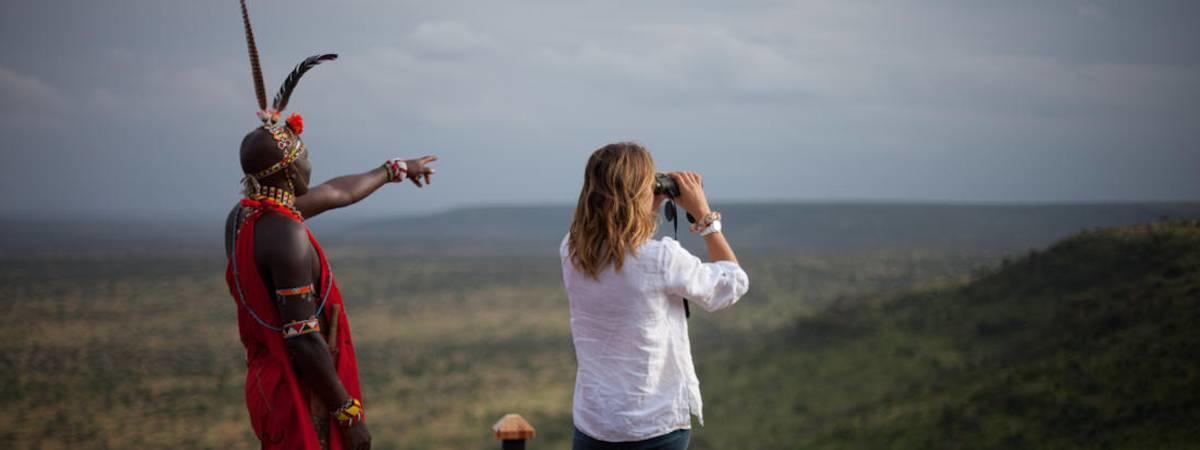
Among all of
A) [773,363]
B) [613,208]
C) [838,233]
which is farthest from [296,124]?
[838,233]

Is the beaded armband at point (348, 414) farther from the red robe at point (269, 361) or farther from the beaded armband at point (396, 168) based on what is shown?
the beaded armband at point (396, 168)

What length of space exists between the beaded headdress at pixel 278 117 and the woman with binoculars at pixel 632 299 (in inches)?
40.5

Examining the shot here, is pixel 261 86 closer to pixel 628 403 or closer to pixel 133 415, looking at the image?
pixel 628 403

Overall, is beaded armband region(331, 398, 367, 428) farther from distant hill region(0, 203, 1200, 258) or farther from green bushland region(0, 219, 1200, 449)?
distant hill region(0, 203, 1200, 258)

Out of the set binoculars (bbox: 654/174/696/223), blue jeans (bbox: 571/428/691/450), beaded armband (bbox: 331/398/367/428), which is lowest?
blue jeans (bbox: 571/428/691/450)

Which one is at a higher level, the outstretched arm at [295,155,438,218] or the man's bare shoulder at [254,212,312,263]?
the outstretched arm at [295,155,438,218]

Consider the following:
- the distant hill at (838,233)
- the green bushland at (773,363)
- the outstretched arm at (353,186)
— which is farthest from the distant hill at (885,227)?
the outstretched arm at (353,186)

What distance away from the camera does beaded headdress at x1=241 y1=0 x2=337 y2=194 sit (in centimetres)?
312

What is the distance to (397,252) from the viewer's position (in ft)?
286

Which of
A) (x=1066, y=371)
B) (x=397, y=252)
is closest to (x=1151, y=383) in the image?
(x=1066, y=371)

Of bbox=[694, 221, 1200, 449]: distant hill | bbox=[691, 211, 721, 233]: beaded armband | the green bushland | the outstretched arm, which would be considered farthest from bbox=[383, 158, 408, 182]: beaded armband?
the green bushland

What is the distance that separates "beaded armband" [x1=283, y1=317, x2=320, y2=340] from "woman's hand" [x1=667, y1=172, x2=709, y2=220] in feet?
4.06

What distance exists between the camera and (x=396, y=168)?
11.9 feet

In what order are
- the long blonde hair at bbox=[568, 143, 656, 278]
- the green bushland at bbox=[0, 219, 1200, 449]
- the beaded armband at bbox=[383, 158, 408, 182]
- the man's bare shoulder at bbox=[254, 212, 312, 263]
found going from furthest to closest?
1. the green bushland at bbox=[0, 219, 1200, 449]
2. the beaded armband at bbox=[383, 158, 408, 182]
3. the man's bare shoulder at bbox=[254, 212, 312, 263]
4. the long blonde hair at bbox=[568, 143, 656, 278]
